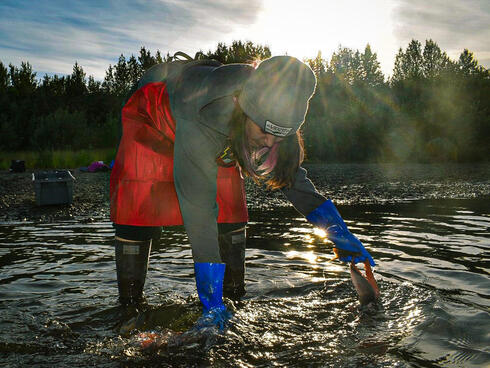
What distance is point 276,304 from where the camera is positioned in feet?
10.7

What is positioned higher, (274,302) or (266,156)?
(266,156)

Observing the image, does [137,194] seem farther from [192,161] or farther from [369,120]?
[369,120]

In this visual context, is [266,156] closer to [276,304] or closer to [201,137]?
[201,137]

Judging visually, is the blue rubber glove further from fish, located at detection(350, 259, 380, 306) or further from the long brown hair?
the long brown hair

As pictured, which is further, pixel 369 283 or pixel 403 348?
pixel 369 283

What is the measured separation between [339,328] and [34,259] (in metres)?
3.29

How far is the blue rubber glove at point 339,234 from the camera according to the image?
2949 millimetres

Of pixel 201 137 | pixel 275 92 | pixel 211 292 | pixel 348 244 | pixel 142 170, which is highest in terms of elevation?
pixel 275 92

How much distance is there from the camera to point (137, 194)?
2.74 metres

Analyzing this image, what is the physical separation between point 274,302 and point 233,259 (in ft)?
1.43

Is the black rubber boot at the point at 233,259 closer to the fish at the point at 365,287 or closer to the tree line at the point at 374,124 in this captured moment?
the fish at the point at 365,287

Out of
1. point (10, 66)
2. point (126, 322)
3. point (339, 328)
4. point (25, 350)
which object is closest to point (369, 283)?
point (339, 328)

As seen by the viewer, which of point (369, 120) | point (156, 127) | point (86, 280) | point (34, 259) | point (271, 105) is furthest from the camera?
point (369, 120)

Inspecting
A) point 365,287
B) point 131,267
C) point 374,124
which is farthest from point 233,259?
point 374,124
